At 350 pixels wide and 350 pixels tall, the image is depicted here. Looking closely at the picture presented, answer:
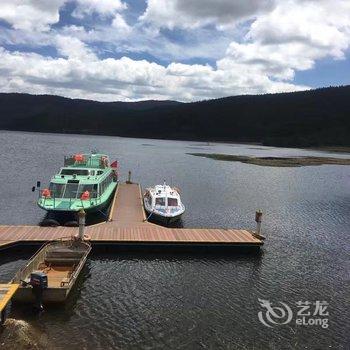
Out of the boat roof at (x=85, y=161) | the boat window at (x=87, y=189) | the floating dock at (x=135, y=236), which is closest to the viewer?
the floating dock at (x=135, y=236)

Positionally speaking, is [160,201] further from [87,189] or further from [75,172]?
[75,172]

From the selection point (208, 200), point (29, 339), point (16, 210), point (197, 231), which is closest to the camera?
point (29, 339)

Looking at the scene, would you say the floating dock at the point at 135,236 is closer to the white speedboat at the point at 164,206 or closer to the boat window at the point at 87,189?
the white speedboat at the point at 164,206

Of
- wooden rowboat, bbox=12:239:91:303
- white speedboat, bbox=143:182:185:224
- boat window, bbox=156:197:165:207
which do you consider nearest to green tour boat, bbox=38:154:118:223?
white speedboat, bbox=143:182:185:224

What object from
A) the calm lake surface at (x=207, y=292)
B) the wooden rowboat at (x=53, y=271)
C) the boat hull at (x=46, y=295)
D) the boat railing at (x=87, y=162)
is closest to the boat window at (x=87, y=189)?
the calm lake surface at (x=207, y=292)

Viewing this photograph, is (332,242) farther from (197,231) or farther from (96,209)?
(96,209)

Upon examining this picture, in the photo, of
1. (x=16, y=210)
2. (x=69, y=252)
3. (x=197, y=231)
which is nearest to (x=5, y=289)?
(x=69, y=252)

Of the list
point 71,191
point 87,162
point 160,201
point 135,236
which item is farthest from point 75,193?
point 87,162
